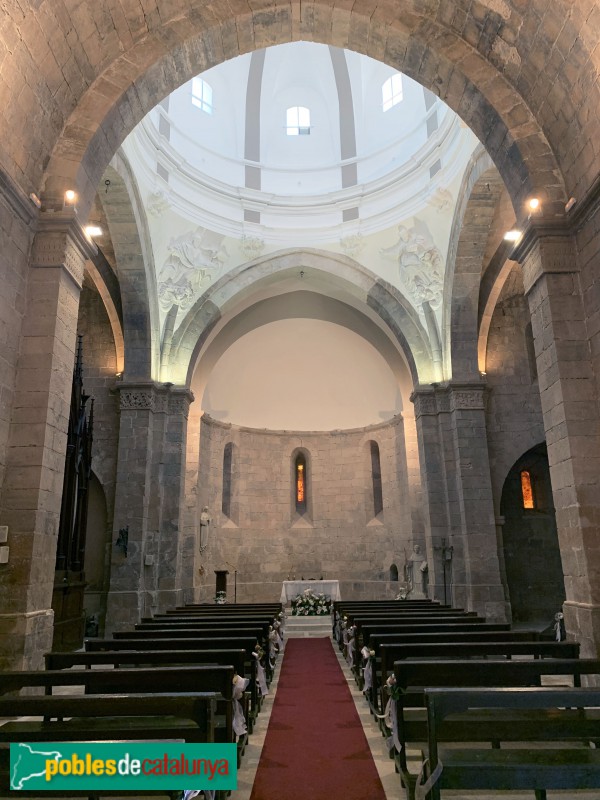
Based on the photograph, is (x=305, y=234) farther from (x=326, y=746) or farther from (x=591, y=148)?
(x=326, y=746)

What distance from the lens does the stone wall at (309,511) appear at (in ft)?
63.5

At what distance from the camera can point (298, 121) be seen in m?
19.8

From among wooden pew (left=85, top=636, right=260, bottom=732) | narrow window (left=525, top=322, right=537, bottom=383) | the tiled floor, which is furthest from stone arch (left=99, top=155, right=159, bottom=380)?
the tiled floor

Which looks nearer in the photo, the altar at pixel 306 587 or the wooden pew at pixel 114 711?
the wooden pew at pixel 114 711

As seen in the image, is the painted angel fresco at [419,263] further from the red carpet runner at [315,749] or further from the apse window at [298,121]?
the red carpet runner at [315,749]

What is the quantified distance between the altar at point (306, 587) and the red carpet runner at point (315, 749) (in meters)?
9.82

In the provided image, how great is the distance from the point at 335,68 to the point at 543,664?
1960cm

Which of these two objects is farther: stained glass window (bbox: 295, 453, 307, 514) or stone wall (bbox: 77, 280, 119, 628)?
stained glass window (bbox: 295, 453, 307, 514)

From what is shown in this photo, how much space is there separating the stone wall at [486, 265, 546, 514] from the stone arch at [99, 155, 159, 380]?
9581 mm

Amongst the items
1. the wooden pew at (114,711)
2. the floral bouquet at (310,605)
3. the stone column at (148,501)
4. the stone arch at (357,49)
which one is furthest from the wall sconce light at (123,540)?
the wooden pew at (114,711)

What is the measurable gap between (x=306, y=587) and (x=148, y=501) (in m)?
6.13

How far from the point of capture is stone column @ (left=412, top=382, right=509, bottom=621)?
14102mm

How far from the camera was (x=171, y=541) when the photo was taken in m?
14.9

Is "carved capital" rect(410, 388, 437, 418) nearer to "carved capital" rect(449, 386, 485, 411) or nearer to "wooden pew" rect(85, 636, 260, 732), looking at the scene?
"carved capital" rect(449, 386, 485, 411)
